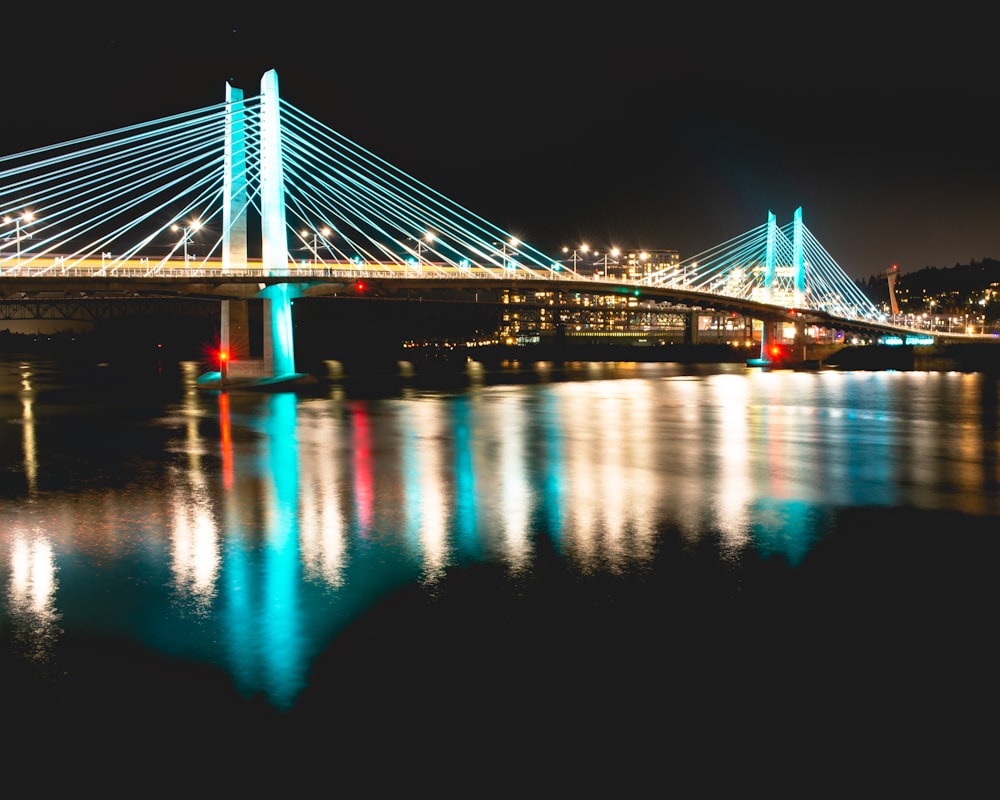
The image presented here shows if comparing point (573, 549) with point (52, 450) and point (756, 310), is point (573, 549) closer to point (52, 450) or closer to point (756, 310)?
point (52, 450)

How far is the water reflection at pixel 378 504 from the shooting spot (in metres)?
8.20

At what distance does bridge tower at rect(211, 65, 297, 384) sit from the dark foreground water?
28.0 meters

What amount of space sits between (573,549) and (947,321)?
415 feet

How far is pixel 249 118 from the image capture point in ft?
151

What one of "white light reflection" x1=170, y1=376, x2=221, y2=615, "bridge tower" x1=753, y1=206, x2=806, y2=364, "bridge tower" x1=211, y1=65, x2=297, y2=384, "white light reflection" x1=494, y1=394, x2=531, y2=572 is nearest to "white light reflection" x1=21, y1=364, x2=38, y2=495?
"white light reflection" x1=170, y1=376, x2=221, y2=615

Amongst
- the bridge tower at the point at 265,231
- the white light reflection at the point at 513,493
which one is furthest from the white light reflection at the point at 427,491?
the bridge tower at the point at 265,231

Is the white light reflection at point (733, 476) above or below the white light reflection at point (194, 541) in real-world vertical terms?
below

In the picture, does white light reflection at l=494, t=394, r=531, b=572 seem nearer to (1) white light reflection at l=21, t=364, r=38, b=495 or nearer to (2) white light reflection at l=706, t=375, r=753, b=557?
(2) white light reflection at l=706, t=375, r=753, b=557

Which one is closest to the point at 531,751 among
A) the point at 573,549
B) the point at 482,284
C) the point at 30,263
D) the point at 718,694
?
the point at 718,694

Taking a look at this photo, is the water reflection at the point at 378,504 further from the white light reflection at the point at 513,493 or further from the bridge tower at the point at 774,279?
the bridge tower at the point at 774,279

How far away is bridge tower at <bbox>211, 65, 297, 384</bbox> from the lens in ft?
145

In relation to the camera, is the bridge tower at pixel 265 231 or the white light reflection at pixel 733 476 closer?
the white light reflection at pixel 733 476

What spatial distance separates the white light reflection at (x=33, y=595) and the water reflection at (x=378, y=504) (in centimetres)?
3

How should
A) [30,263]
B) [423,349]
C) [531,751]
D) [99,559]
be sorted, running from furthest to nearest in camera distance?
[423,349]
[30,263]
[99,559]
[531,751]
